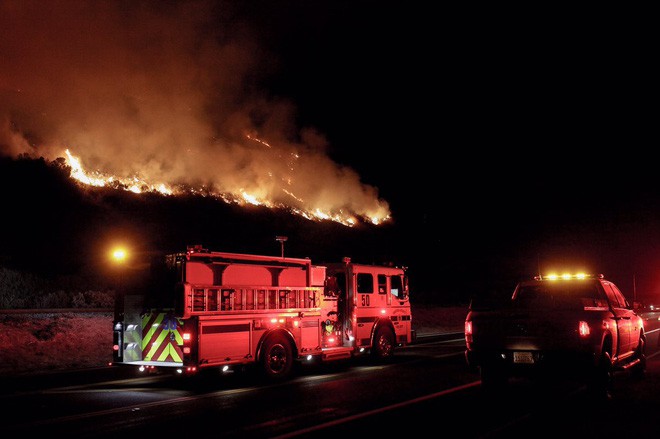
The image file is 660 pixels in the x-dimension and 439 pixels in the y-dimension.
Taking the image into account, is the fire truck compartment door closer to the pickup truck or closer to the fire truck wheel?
the pickup truck

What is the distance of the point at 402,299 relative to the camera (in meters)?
17.5

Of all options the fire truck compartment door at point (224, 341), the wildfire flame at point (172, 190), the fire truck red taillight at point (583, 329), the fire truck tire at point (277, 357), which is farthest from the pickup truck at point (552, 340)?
the wildfire flame at point (172, 190)

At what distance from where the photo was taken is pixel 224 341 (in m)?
12.1

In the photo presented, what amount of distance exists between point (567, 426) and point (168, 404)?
5.93 meters

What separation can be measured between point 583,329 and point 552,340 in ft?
1.63

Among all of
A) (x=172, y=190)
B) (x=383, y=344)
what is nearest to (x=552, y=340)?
(x=383, y=344)

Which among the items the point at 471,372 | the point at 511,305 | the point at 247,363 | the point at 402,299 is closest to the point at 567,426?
the point at 511,305

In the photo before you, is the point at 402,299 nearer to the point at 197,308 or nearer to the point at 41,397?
the point at 197,308

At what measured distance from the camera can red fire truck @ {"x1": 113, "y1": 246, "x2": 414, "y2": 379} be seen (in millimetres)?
11789

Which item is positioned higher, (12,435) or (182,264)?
(182,264)

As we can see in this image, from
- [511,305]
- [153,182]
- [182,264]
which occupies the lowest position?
[511,305]

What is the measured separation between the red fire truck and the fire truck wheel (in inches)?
31.7

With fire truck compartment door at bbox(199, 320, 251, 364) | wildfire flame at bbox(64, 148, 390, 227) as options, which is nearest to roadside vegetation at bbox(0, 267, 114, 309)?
fire truck compartment door at bbox(199, 320, 251, 364)

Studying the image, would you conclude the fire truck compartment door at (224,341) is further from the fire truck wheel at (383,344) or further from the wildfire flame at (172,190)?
the wildfire flame at (172,190)
